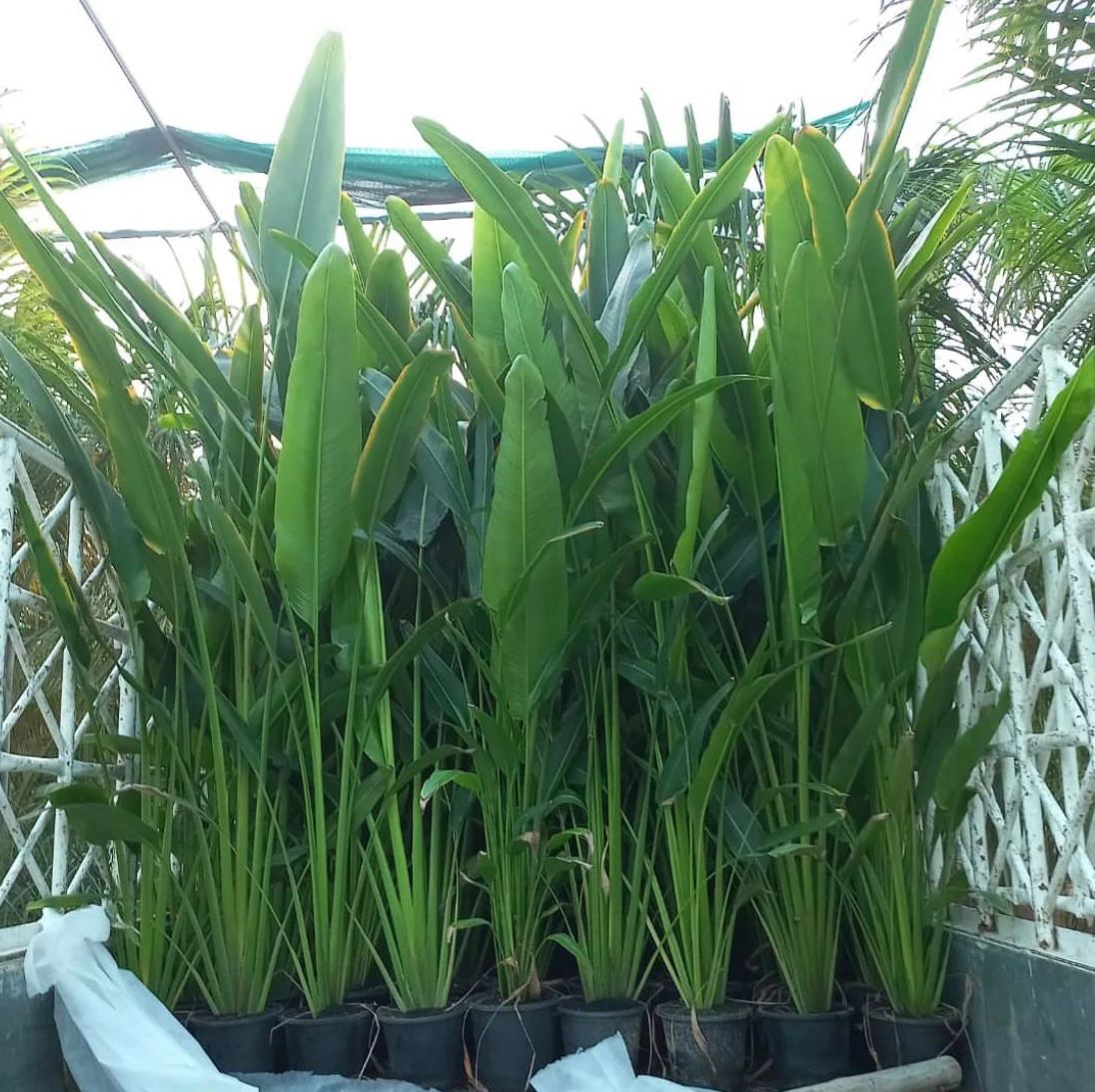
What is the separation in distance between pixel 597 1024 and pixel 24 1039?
2.02 feet

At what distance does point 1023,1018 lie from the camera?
38.5 inches

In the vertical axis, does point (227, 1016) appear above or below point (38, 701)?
below

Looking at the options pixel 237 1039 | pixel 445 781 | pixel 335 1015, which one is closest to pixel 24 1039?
pixel 237 1039

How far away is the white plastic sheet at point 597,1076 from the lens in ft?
3.30

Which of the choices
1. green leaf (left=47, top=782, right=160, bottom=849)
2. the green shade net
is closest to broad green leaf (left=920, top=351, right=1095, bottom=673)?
green leaf (left=47, top=782, right=160, bottom=849)

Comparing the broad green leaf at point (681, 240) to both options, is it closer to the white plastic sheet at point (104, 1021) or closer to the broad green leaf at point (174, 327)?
the broad green leaf at point (174, 327)

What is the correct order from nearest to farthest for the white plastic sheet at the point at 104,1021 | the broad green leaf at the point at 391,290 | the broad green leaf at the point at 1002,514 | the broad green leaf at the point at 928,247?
the broad green leaf at the point at 1002,514, the white plastic sheet at the point at 104,1021, the broad green leaf at the point at 928,247, the broad green leaf at the point at 391,290

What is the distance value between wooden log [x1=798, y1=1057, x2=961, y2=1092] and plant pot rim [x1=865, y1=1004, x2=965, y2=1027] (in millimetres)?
38

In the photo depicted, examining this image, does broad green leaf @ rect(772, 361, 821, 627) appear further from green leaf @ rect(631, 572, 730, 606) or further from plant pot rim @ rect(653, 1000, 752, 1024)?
plant pot rim @ rect(653, 1000, 752, 1024)

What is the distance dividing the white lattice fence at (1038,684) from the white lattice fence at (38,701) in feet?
3.42

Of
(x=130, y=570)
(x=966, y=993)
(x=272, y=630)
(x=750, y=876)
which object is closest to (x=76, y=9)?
(x=130, y=570)

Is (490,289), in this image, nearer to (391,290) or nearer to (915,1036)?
(391,290)

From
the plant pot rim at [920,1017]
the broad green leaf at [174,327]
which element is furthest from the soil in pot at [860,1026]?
the broad green leaf at [174,327]

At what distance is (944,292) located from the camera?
1.78m
